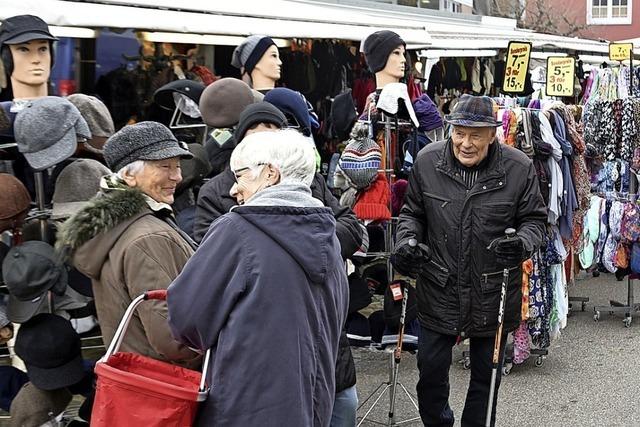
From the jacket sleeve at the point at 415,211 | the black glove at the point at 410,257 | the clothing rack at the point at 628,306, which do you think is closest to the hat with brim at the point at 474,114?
the jacket sleeve at the point at 415,211

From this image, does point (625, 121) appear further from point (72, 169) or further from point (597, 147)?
point (72, 169)

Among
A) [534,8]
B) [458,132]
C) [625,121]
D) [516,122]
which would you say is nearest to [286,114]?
[458,132]

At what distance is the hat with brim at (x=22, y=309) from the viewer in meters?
3.99

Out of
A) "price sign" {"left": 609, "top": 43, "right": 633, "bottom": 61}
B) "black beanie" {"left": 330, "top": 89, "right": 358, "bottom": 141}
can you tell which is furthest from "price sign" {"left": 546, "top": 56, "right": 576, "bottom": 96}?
"black beanie" {"left": 330, "top": 89, "right": 358, "bottom": 141}

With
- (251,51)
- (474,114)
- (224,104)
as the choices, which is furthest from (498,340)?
(251,51)

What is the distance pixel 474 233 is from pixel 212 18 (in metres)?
3.35

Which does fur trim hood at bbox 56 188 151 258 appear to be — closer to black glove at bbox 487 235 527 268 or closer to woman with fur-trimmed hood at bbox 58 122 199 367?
woman with fur-trimmed hood at bbox 58 122 199 367

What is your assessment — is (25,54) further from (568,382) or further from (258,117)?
(568,382)

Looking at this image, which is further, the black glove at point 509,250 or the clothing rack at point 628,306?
the clothing rack at point 628,306

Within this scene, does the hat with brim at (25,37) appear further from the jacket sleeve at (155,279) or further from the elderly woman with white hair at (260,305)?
Result: the elderly woman with white hair at (260,305)

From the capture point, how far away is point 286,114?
503 centimetres

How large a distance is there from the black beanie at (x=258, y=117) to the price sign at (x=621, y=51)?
202 inches

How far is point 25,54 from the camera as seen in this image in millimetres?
4488

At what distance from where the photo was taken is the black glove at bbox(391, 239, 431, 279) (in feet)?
15.0
